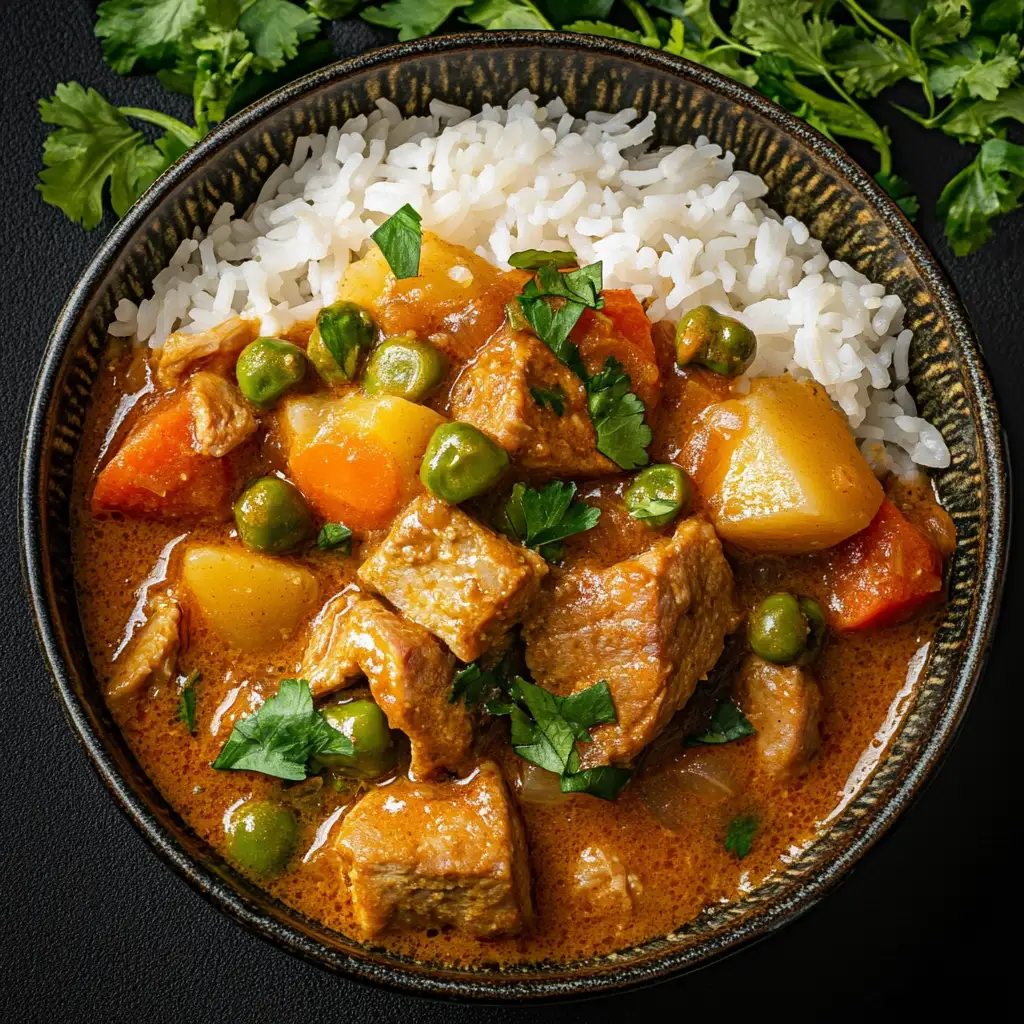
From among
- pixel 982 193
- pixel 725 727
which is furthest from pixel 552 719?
pixel 982 193

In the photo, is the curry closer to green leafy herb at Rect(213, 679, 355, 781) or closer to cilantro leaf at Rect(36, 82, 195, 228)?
green leafy herb at Rect(213, 679, 355, 781)

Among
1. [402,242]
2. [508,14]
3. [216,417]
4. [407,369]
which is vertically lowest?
[216,417]

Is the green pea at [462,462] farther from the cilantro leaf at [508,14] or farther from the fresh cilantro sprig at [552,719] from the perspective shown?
the cilantro leaf at [508,14]

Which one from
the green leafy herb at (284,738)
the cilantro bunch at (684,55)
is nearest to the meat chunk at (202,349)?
the cilantro bunch at (684,55)

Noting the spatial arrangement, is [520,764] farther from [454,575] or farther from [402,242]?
[402,242]

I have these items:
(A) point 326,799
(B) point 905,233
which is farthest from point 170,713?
(B) point 905,233
